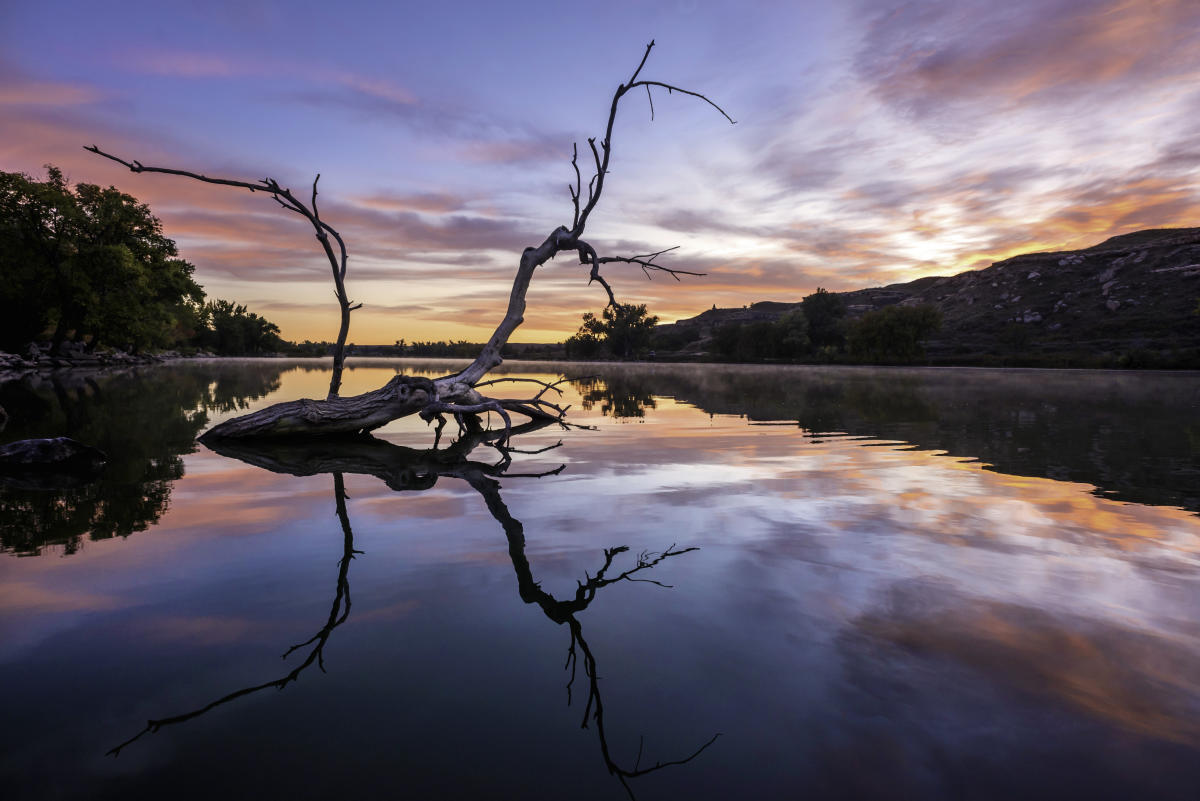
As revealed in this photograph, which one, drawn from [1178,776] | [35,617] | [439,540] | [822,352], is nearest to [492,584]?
[439,540]

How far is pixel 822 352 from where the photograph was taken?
116m

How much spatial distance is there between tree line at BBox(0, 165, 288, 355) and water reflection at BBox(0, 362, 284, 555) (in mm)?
33384

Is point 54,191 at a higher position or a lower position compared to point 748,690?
higher

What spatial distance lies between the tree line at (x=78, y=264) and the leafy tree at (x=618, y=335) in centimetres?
11838

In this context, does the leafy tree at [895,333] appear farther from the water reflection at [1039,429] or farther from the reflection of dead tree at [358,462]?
the reflection of dead tree at [358,462]

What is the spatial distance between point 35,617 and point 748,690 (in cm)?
465

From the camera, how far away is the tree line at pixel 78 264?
44938mm

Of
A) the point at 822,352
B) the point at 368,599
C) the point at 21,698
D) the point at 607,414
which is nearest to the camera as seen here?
the point at 21,698

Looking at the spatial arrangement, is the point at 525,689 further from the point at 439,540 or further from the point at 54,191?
the point at 54,191

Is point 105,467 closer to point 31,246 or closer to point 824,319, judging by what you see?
point 31,246

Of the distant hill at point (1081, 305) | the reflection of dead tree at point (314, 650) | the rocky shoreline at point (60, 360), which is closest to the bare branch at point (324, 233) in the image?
the reflection of dead tree at point (314, 650)

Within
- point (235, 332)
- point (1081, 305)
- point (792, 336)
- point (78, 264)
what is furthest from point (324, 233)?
point (1081, 305)

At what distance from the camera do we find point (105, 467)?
9008 mm

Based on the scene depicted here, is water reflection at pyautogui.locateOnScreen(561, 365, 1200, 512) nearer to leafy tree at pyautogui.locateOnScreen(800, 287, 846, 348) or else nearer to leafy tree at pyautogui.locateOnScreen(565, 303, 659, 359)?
leafy tree at pyautogui.locateOnScreen(800, 287, 846, 348)
